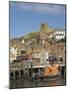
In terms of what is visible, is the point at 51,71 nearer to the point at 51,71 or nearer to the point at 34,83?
the point at 51,71

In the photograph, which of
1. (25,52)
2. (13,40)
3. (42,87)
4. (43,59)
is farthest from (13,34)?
(42,87)

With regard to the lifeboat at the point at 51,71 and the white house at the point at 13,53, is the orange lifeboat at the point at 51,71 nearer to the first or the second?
the lifeboat at the point at 51,71

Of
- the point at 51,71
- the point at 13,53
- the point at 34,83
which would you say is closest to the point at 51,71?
Result: the point at 51,71

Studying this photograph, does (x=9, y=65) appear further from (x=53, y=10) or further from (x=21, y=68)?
(x=53, y=10)

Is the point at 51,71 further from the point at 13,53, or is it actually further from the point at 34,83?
the point at 13,53

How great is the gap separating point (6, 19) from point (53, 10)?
542 mm

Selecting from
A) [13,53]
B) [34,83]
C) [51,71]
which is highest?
[13,53]

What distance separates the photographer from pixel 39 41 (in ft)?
8.81

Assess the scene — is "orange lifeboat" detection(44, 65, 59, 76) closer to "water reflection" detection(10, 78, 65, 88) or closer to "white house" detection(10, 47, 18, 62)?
"water reflection" detection(10, 78, 65, 88)

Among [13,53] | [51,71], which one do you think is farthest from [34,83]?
[13,53]

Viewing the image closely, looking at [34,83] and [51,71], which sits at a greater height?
[51,71]

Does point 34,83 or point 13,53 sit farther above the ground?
point 13,53

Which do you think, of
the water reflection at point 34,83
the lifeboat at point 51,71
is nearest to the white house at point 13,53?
the water reflection at point 34,83

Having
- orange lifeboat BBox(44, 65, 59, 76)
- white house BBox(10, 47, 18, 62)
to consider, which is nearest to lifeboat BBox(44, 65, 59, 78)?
orange lifeboat BBox(44, 65, 59, 76)
